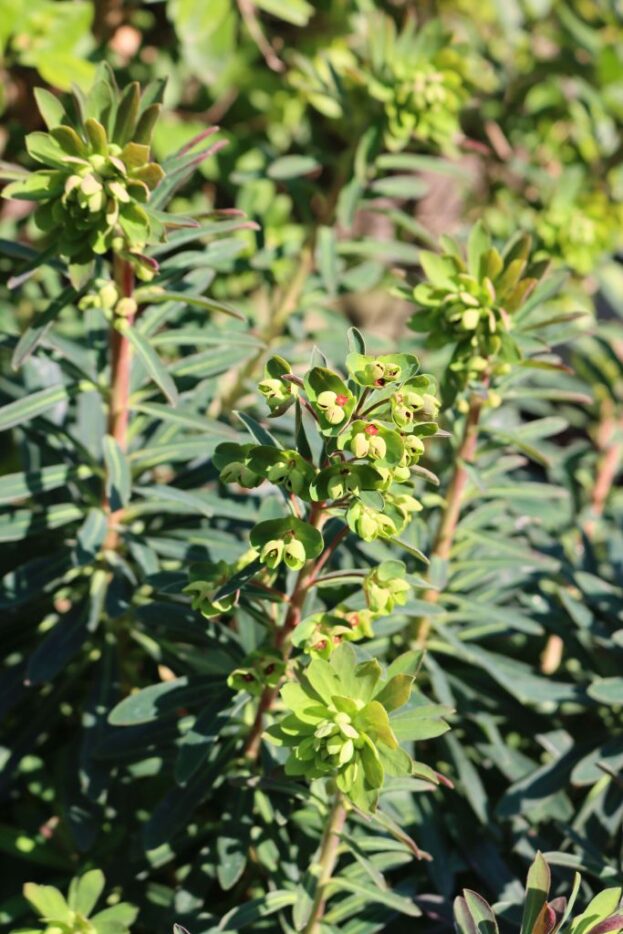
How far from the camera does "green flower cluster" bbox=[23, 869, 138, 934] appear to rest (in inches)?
52.2

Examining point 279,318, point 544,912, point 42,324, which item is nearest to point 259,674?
point 544,912

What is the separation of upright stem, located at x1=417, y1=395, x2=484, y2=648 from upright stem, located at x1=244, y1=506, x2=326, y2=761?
11.9 inches

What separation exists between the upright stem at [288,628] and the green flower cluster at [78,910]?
284 millimetres

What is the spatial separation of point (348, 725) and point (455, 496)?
2.07ft

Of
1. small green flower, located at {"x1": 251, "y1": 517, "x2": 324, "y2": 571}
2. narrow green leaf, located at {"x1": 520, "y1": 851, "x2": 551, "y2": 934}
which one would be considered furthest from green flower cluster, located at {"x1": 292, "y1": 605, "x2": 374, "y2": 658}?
narrow green leaf, located at {"x1": 520, "y1": 851, "x2": 551, "y2": 934}

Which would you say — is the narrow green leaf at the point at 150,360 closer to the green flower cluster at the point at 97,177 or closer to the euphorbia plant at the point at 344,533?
the green flower cluster at the point at 97,177

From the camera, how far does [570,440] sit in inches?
125

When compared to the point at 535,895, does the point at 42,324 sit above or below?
above

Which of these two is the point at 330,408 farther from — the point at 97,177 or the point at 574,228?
the point at 574,228

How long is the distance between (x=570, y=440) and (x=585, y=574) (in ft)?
4.65

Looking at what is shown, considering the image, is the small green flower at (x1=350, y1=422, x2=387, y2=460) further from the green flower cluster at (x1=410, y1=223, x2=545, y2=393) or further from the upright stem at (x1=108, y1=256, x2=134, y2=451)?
the upright stem at (x1=108, y1=256, x2=134, y2=451)

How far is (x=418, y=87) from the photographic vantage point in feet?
6.65

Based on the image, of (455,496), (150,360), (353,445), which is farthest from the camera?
(455,496)

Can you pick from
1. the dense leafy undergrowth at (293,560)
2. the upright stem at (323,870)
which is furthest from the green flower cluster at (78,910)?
the upright stem at (323,870)
